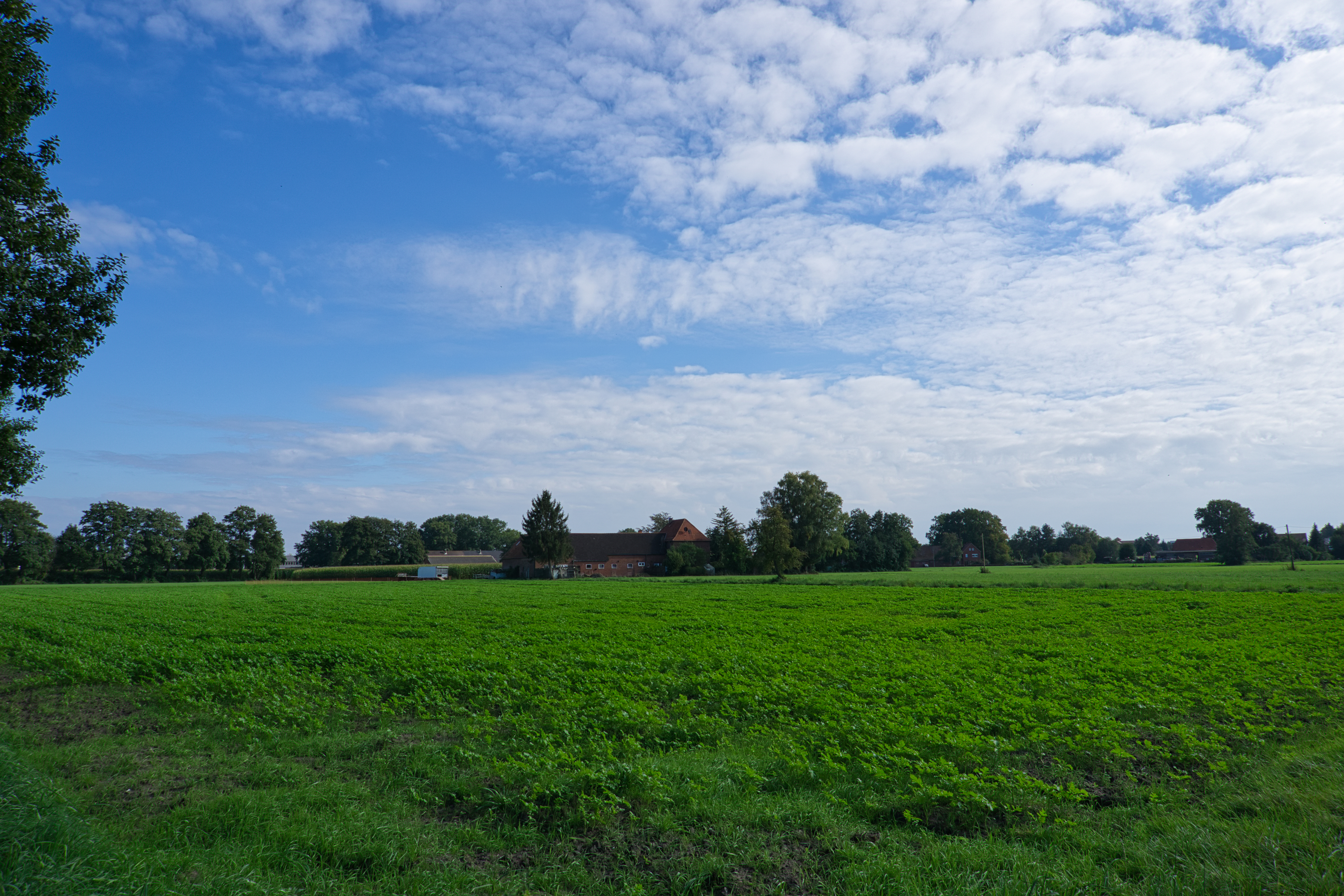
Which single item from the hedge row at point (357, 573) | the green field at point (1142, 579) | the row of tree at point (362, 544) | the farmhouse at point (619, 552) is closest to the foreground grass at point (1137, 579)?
the green field at point (1142, 579)

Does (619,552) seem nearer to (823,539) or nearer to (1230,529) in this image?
(823,539)

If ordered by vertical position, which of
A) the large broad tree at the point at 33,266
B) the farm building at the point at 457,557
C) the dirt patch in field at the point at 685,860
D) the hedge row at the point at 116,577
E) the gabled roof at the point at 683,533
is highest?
the large broad tree at the point at 33,266

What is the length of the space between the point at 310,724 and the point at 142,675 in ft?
22.7

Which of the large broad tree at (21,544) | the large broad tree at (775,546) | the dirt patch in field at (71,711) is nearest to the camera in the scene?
the dirt patch in field at (71,711)

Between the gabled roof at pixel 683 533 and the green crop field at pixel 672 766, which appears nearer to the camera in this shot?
the green crop field at pixel 672 766

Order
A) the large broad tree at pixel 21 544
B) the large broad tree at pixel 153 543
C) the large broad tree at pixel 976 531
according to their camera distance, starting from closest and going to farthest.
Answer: the large broad tree at pixel 21 544 < the large broad tree at pixel 153 543 < the large broad tree at pixel 976 531

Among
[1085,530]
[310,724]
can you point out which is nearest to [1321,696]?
[310,724]

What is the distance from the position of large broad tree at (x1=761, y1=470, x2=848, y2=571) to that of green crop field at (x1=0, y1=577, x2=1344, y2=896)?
254 ft

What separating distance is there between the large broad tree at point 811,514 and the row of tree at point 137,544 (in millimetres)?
80703

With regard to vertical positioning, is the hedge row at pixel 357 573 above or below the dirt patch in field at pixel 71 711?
below

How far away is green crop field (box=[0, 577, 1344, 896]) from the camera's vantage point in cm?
566

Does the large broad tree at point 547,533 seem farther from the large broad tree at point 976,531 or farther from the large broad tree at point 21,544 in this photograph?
the large broad tree at point 976,531

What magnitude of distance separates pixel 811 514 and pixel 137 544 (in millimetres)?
96928

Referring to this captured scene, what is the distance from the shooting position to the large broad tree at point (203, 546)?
9881 centimetres
